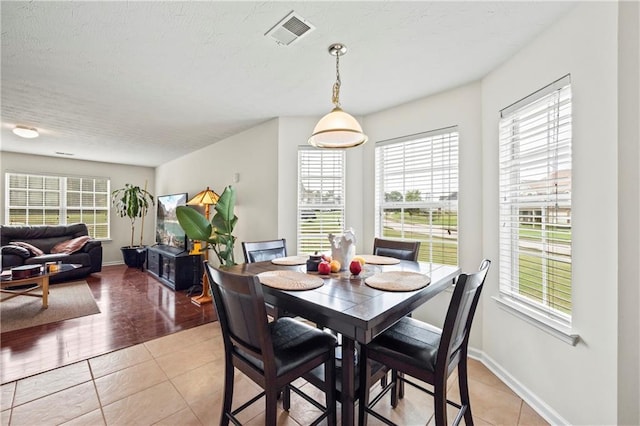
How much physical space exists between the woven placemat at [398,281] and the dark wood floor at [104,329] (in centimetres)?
243

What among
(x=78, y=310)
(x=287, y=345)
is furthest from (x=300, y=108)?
(x=78, y=310)

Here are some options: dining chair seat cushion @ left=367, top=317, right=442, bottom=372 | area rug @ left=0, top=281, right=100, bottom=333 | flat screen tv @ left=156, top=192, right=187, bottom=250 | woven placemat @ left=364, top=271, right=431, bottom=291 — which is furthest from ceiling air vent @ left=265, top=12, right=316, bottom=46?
flat screen tv @ left=156, top=192, right=187, bottom=250

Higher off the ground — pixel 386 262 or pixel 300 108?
pixel 300 108

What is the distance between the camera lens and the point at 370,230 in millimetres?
3289

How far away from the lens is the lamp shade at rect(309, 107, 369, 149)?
1.82 m

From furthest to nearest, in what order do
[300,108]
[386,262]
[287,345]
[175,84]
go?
[300,108] < [175,84] < [386,262] < [287,345]

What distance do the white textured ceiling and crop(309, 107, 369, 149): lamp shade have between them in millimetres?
551

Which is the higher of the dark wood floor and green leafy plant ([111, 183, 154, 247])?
green leafy plant ([111, 183, 154, 247])

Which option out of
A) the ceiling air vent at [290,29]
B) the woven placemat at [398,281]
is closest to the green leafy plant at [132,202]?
the ceiling air vent at [290,29]

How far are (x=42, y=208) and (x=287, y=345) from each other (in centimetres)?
715

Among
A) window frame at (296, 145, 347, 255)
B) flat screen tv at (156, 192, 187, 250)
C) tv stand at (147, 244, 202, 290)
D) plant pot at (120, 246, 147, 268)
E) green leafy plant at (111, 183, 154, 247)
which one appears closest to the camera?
window frame at (296, 145, 347, 255)

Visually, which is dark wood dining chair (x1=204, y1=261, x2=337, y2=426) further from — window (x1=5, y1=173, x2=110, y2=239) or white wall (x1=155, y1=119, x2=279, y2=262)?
window (x1=5, y1=173, x2=110, y2=239)

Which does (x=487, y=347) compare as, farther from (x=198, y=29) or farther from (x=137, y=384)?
(x=198, y=29)

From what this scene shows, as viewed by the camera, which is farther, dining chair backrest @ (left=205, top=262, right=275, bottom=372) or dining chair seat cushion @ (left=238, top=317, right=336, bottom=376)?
dining chair seat cushion @ (left=238, top=317, right=336, bottom=376)
